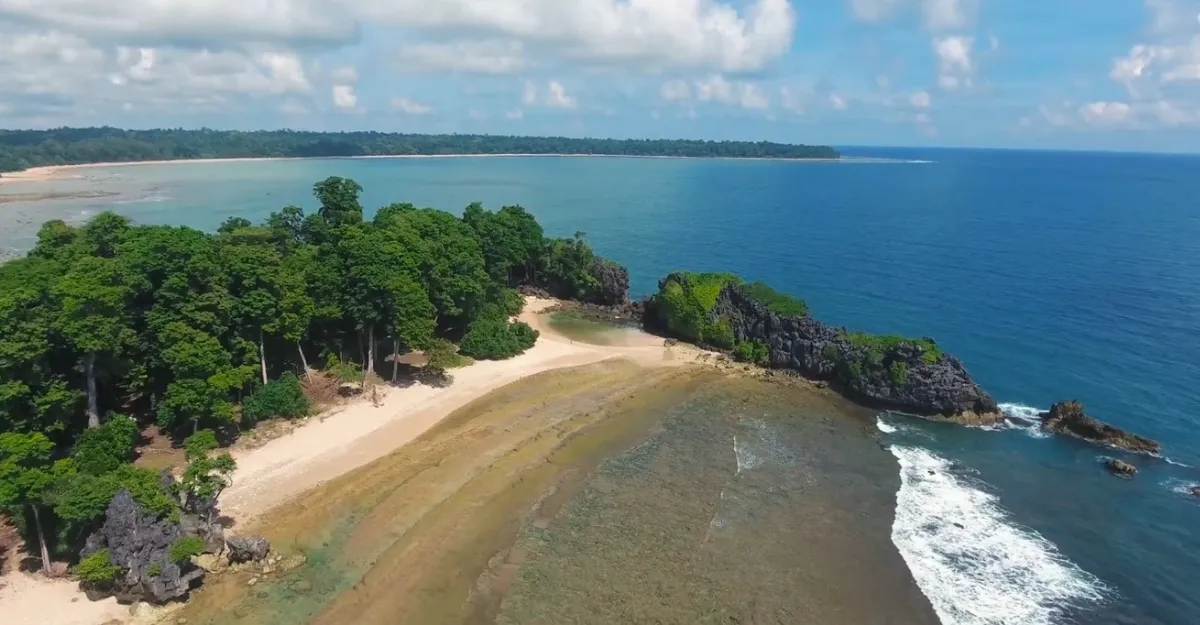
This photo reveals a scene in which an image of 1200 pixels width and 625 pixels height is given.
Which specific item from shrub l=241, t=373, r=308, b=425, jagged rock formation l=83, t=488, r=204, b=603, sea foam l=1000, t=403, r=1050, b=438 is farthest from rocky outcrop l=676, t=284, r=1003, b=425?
jagged rock formation l=83, t=488, r=204, b=603

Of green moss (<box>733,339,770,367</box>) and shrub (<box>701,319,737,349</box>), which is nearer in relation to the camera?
green moss (<box>733,339,770,367</box>)

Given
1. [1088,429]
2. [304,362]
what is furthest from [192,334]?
[1088,429]

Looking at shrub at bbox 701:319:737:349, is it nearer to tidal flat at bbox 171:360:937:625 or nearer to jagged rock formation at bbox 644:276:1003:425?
jagged rock formation at bbox 644:276:1003:425

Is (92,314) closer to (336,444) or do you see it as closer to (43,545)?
(43,545)

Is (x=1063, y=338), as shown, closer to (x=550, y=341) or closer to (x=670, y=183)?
(x=550, y=341)

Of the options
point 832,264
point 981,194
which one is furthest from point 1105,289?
point 981,194

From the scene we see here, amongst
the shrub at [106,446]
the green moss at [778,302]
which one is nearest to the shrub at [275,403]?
the shrub at [106,446]

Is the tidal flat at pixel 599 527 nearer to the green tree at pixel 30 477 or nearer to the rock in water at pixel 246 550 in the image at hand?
the rock in water at pixel 246 550
